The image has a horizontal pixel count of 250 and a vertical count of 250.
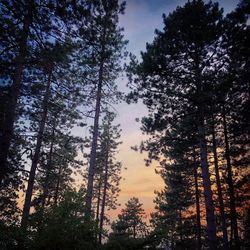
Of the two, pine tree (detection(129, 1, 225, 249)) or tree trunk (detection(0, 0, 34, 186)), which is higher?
pine tree (detection(129, 1, 225, 249))

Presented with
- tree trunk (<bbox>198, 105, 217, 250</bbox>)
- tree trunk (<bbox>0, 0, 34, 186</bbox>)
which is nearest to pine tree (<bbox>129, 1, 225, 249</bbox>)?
tree trunk (<bbox>198, 105, 217, 250</bbox>)

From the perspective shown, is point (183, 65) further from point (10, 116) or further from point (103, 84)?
point (10, 116)

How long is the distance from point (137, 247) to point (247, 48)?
1014 centimetres

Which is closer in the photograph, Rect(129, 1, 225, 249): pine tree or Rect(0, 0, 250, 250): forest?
Rect(0, 0, 250, 250): forest

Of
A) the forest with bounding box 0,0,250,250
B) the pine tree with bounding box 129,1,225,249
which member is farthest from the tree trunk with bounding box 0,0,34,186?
the pine tree with bounding box 129,1,225,249

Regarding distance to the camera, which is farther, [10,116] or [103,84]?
[103,84]

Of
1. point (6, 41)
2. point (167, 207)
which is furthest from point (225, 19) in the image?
point (167, 207)

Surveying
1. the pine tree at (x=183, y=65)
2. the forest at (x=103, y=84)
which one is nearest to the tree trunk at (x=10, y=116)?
the forest at (x=103, y=84)

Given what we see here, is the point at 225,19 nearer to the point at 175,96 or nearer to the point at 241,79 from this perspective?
the point at 241,79

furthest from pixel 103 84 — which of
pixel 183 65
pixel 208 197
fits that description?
pixel 208 197

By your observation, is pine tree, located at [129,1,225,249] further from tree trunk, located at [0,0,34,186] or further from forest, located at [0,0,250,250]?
tree trunk, located at [0,0,34,186]

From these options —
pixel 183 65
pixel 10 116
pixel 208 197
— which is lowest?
pixel 208 197

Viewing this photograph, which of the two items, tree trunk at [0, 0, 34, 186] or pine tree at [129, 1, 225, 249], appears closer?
tree trunk at [0, 0, 34, 186]

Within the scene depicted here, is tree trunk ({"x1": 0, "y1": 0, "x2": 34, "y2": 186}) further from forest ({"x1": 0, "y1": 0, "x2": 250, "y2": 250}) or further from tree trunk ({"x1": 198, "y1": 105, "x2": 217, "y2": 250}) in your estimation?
tree trunk ({"x1": 198, "y1": 105, "x2": 217, "y2": 250})
